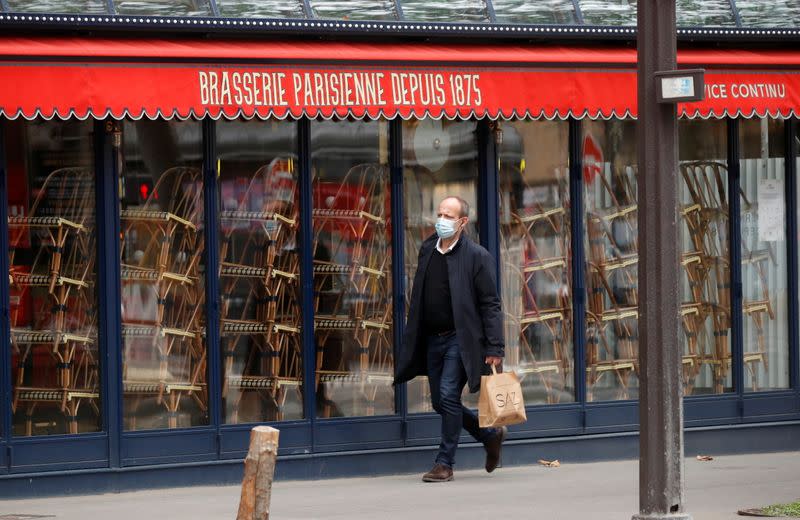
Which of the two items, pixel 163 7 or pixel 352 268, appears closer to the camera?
pixel 163 7

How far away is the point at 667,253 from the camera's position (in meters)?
7.87

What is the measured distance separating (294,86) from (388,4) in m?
1.24

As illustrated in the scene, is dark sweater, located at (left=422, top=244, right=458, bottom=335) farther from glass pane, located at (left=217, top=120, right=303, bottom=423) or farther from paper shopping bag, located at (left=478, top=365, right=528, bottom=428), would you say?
glass pane, located at (left=217, top=120, right=303, bottom=423)

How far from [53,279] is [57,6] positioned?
182 centimetres

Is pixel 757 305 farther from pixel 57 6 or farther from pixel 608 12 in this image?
pixel 57 6

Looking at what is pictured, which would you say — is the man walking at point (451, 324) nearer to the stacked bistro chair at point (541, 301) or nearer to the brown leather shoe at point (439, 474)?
the brown leather shoe at point (439, 474)

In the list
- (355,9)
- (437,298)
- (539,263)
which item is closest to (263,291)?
(437,298)

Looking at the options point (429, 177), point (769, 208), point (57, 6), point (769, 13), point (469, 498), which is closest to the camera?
point (469, 498)

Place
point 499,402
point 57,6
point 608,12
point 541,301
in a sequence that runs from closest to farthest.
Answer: point 57,6
point 499,402
point 608,12
point 541,301

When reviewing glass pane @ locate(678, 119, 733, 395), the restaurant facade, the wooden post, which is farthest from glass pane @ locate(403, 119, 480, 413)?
the wooden post

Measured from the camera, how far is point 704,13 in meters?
12.2

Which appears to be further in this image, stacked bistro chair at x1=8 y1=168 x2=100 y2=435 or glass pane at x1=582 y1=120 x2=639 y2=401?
glass pane at x1=582 y1=120 x2=639 y2=401

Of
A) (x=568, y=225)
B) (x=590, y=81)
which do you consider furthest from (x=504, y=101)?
(x=568, y=225)

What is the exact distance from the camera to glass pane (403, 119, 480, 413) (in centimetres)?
1156
